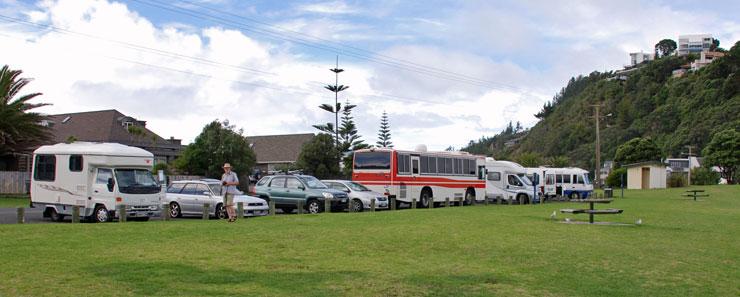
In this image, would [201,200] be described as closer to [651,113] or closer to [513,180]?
[513,180]

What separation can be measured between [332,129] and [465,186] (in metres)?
25.7

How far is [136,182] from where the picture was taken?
21.6 metres

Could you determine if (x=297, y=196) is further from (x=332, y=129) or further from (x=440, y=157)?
(x=332, y=129)

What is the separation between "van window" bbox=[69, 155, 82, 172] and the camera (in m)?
21.0

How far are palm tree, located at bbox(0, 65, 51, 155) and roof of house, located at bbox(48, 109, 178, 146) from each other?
16724 mm

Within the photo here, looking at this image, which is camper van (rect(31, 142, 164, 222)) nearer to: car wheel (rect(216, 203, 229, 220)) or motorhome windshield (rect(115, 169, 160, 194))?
motorhome windshield (rect(115, 169, 160, 194))

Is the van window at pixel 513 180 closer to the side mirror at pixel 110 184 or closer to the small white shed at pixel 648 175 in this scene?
the side mirror at pixel 110 184

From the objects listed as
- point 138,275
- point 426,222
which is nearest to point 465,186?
point 426,222

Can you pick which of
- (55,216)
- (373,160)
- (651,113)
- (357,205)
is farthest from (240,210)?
(651,113)

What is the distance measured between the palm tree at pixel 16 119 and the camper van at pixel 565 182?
100 ft

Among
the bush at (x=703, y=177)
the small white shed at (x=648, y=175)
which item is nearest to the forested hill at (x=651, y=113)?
the bush at (x=703, y=177)

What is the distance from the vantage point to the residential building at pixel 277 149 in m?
76.9

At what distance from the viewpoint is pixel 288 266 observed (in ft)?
36.8

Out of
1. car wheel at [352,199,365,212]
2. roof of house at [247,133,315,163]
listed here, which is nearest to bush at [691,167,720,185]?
roof of house at [247,133,315,163]
